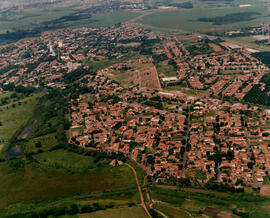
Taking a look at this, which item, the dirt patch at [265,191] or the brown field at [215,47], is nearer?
the dirt patch at [265,191]

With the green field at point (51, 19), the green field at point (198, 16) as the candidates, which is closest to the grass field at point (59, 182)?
the green field at point (198, 16)

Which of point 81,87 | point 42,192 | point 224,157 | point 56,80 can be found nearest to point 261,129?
point 224,157

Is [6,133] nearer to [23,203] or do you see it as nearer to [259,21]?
[23,203]

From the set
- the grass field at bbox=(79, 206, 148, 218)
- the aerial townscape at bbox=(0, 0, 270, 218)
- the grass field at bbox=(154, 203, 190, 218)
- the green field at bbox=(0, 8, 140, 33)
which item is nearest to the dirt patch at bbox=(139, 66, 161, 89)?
the aerial townscape at bbox=(0, 0, 270, 218)

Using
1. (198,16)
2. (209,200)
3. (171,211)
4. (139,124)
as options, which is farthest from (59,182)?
(198,16)

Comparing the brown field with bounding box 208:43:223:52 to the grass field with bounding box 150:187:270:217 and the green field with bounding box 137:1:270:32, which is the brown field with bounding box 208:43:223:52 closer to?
the green field with bounding box 137:1:270:32

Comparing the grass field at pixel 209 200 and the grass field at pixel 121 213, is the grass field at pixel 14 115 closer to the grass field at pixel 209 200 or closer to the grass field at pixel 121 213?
the grass field at pixel 121 213

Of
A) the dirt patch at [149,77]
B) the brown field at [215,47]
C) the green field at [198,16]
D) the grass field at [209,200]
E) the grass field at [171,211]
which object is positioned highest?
the green field at [198,16]
